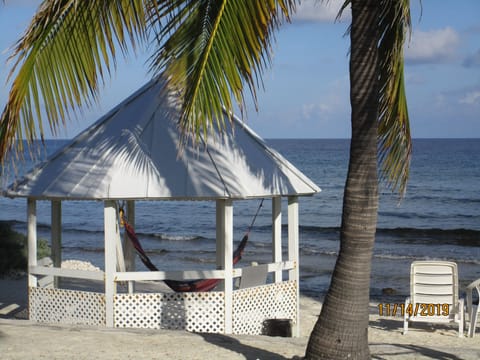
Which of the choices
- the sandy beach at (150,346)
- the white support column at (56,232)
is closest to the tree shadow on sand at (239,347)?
the sandy beach at (150,346)

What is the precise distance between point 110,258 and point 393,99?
3617 mm

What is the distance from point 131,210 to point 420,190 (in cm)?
3602

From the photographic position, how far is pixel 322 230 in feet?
102

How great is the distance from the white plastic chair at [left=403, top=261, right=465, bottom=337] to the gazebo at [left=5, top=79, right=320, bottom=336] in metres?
1.68

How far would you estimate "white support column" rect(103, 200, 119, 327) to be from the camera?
842cm

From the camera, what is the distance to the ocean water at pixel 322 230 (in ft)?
68.5

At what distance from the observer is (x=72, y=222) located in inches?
1425

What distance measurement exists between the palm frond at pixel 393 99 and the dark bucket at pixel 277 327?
223 centimetres

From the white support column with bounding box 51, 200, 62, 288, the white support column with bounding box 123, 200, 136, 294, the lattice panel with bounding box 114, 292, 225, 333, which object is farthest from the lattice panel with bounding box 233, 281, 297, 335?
the white support column with bounding box 51, 200, 62, 288

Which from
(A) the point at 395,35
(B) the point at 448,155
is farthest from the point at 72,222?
(B) the point at 448,155

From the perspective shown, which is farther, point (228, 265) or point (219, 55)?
point (228, 265)
